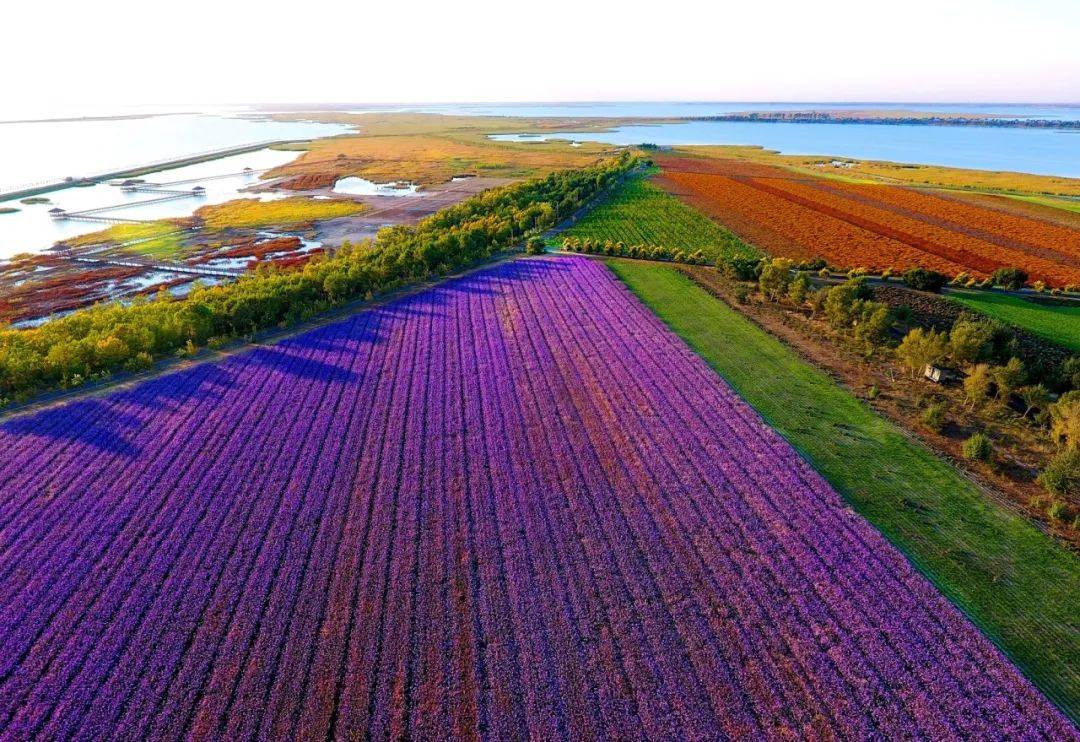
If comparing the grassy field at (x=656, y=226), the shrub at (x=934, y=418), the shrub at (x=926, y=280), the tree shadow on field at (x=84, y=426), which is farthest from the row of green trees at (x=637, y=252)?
the tree shadow on field at (x=84, y=426)

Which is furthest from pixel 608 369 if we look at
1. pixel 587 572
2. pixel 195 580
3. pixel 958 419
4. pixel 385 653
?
pixel 195 580

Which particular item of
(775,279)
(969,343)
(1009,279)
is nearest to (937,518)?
(969,343)

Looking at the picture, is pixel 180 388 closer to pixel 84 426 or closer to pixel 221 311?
pixel 84 426

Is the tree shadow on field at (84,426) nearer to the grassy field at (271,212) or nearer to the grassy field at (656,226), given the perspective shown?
the grassy field at (656,226)

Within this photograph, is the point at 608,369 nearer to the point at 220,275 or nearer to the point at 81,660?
the point at 81,660

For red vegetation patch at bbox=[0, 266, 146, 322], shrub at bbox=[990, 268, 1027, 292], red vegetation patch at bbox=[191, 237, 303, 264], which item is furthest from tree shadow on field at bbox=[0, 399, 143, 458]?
shrub at bbox=[990, 268, 1027, 292]

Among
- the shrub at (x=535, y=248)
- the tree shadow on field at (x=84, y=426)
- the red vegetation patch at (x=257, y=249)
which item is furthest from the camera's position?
the red vegetation patch at (x=257, y=249)
